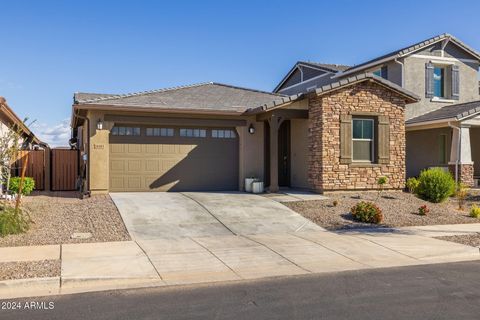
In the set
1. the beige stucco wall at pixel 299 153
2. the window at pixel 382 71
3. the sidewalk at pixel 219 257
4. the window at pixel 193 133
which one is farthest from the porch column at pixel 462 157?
the window at pixel 193 133

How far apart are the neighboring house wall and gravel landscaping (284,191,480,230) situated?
493cm

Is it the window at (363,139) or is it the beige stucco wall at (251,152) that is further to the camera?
the beige stucco wall at (251,152)

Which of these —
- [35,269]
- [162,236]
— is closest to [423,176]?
[162,236]

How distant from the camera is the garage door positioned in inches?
668

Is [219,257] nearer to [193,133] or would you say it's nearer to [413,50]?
[193,133]

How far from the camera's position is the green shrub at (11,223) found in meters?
10.6

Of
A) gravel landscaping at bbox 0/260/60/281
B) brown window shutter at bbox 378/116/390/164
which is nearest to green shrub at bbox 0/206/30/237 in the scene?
gravel landscaping at bbox 0/260/60/281

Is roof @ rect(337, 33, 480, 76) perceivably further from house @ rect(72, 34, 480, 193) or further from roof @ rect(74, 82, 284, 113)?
roof @ rect(74, 82, 284, 113)

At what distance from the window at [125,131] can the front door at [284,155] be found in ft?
19.3

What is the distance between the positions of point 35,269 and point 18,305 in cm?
157

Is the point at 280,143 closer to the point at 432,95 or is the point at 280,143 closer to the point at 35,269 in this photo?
the point at 432,95

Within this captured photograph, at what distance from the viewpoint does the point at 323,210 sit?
1416 centimetres

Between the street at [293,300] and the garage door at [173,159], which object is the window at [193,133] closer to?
the garage door at [173,159]

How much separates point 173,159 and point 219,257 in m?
8.84
